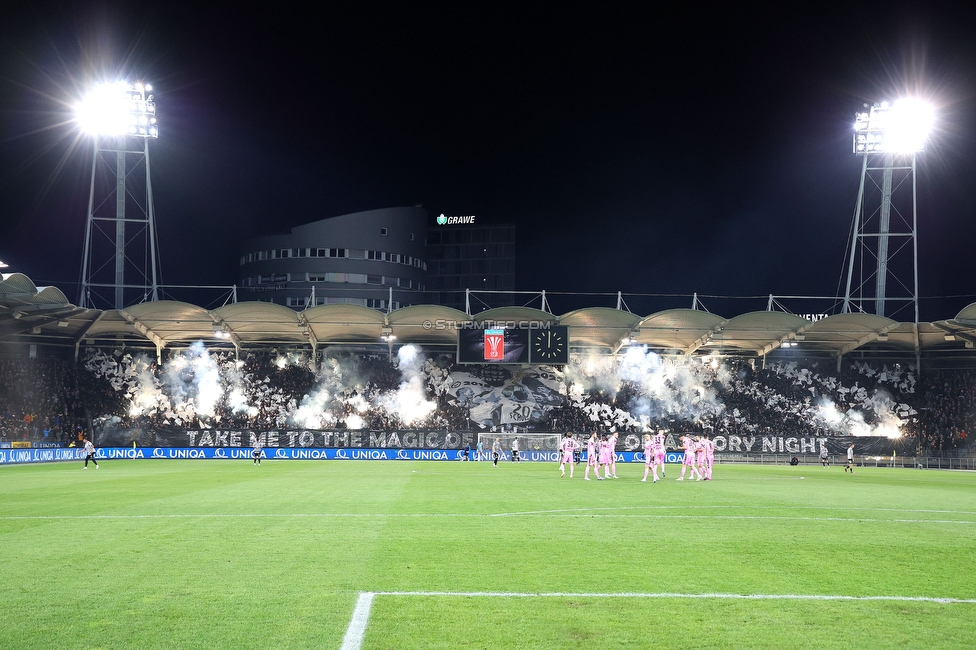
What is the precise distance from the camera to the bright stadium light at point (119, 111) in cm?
4881

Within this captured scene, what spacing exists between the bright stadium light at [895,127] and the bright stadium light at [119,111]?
4677 centimetres

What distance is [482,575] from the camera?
9398 mm

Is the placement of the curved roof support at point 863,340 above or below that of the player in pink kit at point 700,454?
above

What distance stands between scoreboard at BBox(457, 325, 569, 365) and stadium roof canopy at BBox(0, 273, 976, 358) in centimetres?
120

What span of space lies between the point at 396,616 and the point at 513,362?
47.8m

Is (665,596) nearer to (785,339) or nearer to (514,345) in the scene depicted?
(514,345)

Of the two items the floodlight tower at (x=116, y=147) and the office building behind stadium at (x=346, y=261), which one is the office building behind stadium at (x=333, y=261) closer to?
the office building behind stadium at (x=346, y=261)

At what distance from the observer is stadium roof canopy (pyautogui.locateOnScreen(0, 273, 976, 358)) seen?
→ 5284cm

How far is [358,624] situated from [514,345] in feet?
159

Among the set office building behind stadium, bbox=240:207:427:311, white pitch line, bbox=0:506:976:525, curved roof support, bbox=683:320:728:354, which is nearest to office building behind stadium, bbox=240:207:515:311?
office building behind stadium, bbox=240:207:427:311

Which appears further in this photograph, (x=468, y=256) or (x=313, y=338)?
(x=468, y=256)

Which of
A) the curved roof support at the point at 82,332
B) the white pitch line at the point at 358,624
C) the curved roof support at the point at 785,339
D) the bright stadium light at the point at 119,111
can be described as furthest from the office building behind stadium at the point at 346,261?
the white pitch line at the point at 358,624

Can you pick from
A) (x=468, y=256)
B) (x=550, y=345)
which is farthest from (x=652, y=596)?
(x=468, y=256)

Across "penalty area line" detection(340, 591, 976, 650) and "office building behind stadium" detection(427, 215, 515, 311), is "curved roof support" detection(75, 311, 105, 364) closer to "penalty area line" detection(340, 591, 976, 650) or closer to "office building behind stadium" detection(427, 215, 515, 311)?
"penalty area line" detection(340, 591, 976, 650)
